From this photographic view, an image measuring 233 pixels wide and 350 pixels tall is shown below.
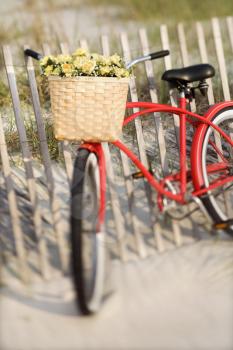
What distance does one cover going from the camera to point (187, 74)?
3666mm

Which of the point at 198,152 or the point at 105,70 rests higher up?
the point at 105,70

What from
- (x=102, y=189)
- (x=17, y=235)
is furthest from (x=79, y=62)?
(x=17, y=235)

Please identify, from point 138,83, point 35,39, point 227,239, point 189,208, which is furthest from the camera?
point 35,39

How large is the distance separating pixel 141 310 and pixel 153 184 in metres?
0.77

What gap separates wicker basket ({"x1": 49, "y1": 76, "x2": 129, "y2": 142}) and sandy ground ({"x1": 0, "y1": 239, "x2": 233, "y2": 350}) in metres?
0.78

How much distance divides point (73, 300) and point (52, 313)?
0.17 metres

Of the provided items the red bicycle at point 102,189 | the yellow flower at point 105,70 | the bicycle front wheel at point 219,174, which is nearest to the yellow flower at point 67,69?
the yellow flower at point 105,70

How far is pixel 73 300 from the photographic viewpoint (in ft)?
10.4

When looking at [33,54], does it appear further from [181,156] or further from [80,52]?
[181,156]

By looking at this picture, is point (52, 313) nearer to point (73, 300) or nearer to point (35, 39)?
point (73, 300)

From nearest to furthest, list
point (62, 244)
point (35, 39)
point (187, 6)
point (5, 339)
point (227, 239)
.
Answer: point (5, 339), point (62, 244), point (227, 239), point (35, 39), point (187, 6)

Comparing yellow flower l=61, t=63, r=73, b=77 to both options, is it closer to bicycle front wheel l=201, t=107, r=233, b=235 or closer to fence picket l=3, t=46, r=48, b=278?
fence picket l=3, t=46, r=48, b=278

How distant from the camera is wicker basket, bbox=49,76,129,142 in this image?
3105 mm

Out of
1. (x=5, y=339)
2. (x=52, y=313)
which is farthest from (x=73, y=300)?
(x=5, y=339)
